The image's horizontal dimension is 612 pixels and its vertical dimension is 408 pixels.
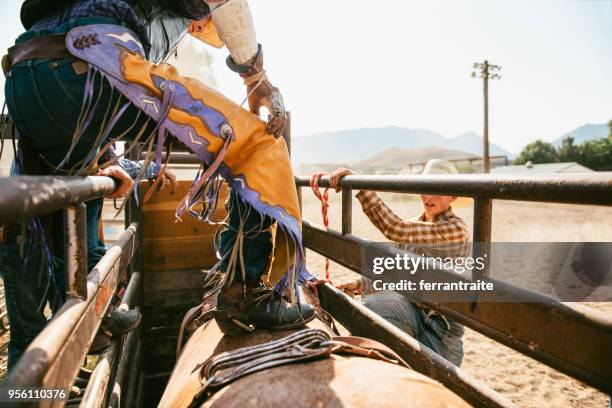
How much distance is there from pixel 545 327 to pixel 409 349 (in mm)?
573

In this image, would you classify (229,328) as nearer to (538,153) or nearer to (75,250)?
(75,250)

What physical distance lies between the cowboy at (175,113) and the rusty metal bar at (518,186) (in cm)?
46

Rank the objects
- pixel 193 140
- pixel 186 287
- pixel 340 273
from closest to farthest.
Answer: pixel 193 140 < pixel 186 287 < pixel 340 273

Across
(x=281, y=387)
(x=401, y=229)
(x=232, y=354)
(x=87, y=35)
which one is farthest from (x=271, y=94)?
(x=401, y=229)

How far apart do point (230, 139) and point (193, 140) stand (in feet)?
0.40

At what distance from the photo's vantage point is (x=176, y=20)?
1.52m

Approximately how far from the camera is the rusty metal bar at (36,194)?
21.6 inches

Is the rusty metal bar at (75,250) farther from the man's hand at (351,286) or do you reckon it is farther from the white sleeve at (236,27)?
the man's hand at (351,286)

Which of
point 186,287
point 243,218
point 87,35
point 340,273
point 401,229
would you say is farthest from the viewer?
point 340,273

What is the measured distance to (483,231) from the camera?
119 centimetres

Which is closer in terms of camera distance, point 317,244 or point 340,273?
point 317,244

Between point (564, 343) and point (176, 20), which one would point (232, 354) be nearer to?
point (564, 343)

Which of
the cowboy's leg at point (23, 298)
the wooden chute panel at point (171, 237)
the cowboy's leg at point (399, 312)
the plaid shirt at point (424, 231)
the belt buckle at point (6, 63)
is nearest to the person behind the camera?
Result: the belt buckle at point (6, 63)

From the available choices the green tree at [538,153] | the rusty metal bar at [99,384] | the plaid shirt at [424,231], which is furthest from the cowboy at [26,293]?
the green tree at [538,153]
